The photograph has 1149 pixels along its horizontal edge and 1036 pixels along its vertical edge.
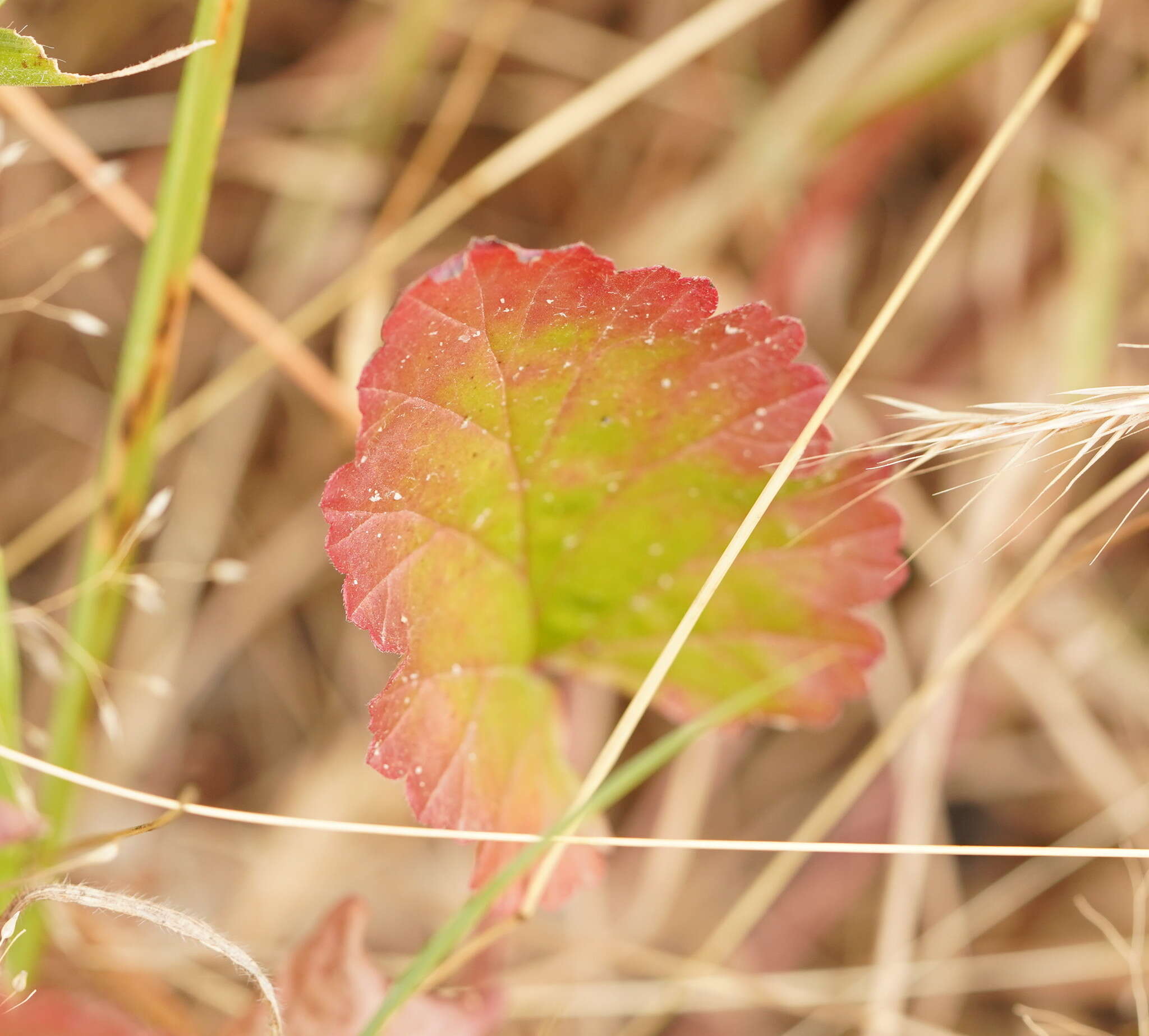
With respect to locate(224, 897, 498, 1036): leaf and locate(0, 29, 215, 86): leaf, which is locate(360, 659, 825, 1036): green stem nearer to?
locate(224, 897, 498, 1036): leaf

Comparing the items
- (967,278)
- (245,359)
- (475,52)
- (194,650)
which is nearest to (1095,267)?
(967,278)

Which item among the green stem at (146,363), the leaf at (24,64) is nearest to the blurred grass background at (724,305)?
the green stem at (146,363)

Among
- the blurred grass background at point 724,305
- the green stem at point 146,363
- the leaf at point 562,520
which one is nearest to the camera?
the leaf at point 562,520

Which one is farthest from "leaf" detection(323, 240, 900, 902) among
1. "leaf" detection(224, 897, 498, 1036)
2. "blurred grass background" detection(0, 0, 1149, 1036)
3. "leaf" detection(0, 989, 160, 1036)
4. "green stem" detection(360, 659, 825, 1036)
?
"blurred grass background" detection(0, 0, 1149, 1036)

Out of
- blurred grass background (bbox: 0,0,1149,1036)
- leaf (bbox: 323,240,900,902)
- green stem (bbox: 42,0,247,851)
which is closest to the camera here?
leaf (bbox: 323,240,900,902)

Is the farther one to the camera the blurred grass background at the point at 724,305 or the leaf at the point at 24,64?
the blurred grass background at the point at 724,305

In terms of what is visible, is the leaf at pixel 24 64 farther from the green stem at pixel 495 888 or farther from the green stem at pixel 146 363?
the green stem at pixel 495 888

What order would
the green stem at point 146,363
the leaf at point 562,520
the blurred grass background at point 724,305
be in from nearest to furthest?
1. the leaf at point 562,520
2. the green stem at point 146,363
3. the blurred grass background at point 724,305
